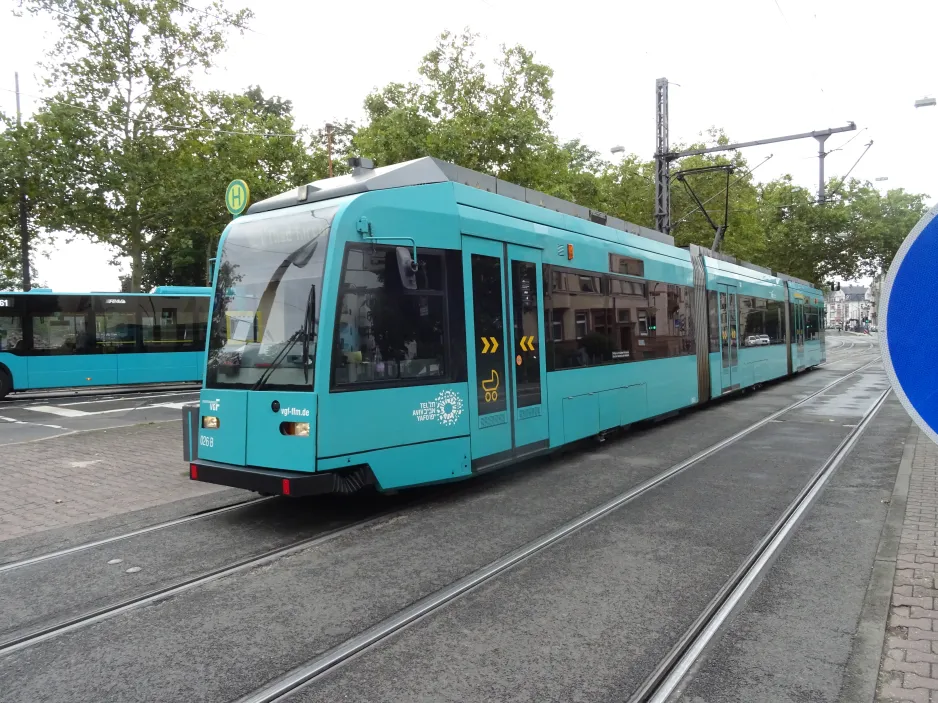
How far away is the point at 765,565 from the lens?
4.85m

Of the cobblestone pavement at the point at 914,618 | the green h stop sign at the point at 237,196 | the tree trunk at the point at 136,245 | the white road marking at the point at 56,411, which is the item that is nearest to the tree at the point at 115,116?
the tree trunk at the point at 136,245

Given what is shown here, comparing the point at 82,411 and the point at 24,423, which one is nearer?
the point at 24,423

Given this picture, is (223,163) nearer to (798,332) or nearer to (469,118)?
(469,118)

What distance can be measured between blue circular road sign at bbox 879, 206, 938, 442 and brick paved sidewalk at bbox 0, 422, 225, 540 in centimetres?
648

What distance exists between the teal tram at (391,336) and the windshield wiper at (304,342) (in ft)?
0.04

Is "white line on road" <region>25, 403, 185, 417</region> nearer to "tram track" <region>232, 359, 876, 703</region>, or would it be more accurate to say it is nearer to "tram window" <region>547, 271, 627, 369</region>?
"tram window" <region>547, 271, 627, 369</region>

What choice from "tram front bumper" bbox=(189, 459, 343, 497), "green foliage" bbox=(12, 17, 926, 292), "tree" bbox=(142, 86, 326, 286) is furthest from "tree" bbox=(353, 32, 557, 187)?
"tram front bumper" bbox=(189, 459, 343, 497)

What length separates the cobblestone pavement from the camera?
3.15 meters

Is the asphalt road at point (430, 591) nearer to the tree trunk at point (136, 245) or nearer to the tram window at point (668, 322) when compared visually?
the tram window at point (668, 322)

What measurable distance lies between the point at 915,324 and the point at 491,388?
180 inches

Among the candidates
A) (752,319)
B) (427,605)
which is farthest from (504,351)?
(752,319)

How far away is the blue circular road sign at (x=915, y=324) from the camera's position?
2707mm

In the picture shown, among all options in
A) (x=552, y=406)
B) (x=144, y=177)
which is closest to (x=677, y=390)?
(x=552, y=406)

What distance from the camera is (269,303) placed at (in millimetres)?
6016
